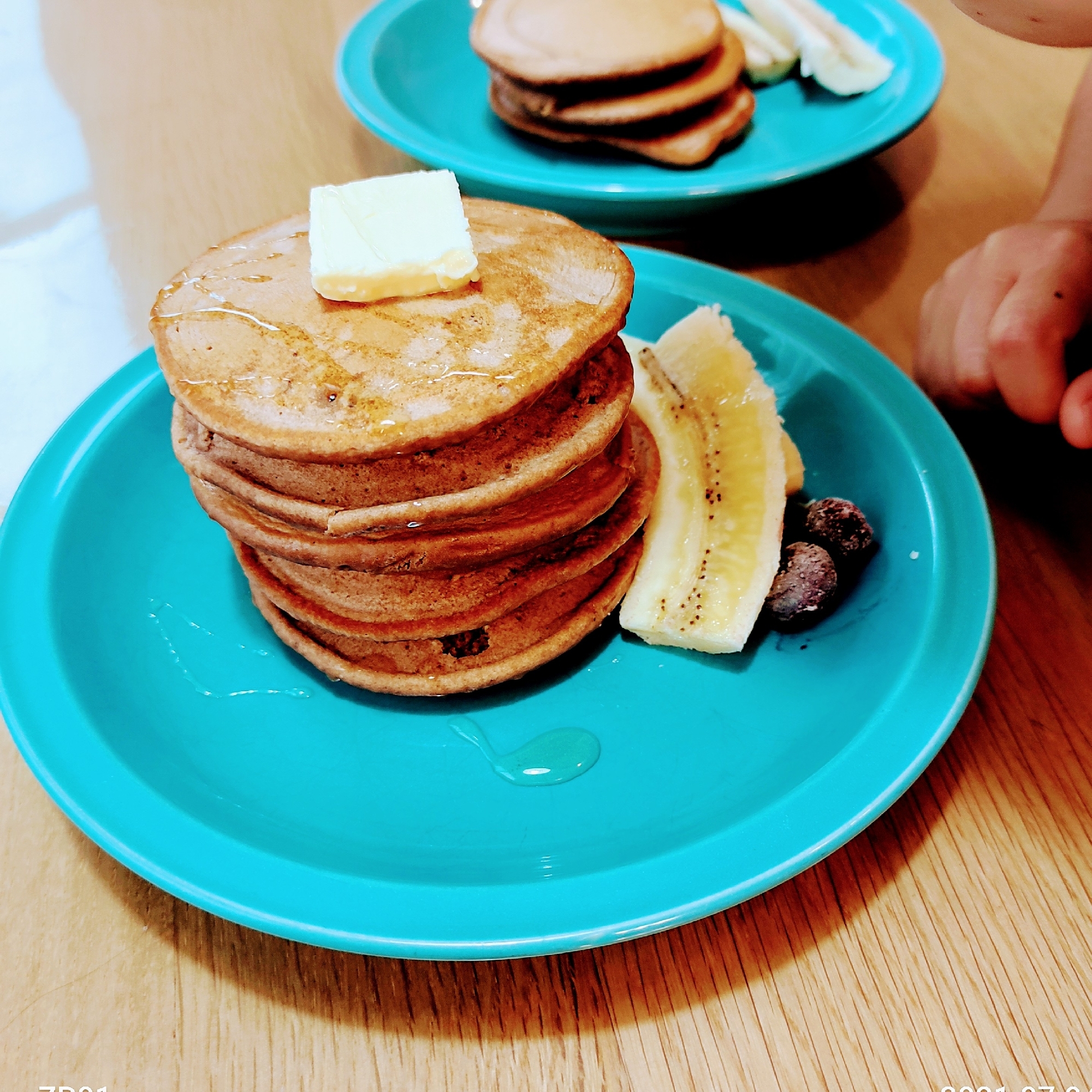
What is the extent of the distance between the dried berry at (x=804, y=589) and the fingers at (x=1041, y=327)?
31cm

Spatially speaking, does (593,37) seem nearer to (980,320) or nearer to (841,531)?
(980,320)

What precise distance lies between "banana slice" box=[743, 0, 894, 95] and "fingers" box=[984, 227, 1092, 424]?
0.84 metres

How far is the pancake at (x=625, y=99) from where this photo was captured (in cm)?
163

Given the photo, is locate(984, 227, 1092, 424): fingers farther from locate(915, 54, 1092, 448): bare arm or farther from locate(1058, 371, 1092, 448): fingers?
locate(1058, 371, 1092, 448): fingers

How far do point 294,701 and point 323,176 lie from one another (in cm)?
137

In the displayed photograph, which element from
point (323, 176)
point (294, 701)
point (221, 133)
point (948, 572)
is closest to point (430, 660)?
point (294, 701)

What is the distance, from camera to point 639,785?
918mm

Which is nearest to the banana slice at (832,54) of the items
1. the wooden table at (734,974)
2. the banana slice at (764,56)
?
the banana slice at (764,56)

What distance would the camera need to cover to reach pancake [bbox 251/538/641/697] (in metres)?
1.01

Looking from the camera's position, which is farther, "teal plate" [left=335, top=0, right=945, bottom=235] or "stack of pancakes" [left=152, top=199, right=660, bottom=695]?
"teal plate" [left=335, top=0, right=945, bottom=235]

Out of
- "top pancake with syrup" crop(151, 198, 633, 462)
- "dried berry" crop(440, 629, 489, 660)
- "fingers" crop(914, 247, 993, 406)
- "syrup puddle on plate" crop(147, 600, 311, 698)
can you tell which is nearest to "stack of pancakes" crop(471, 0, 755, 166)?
"fingers" crop(914, 247, 993, 406)

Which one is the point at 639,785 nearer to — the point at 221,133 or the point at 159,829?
the point at 159,829

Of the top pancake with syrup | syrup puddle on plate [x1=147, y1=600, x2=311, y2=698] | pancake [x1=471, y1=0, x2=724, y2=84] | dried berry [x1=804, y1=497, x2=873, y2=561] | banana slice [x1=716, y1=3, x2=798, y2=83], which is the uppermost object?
pancake [x1=471, y1=0, x2=724, y2=84]

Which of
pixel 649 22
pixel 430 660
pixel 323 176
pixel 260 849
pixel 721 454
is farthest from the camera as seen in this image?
pixel 323 176
